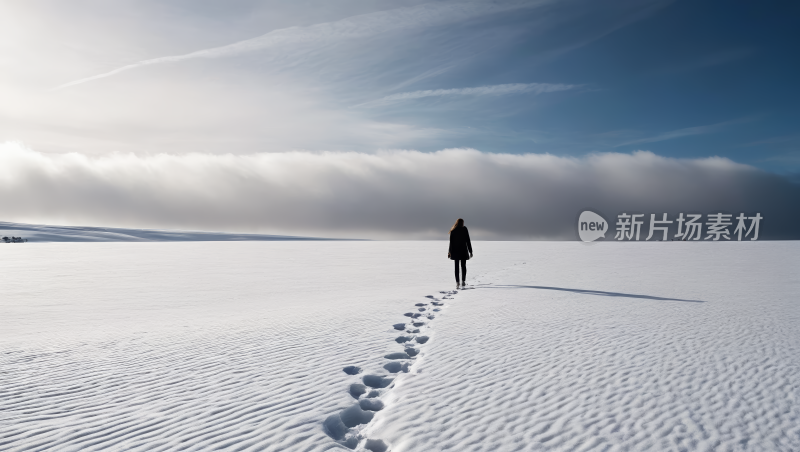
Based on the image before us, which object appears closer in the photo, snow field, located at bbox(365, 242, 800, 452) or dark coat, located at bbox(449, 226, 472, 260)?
snow field, located at bbox(365, 242, 800, 452)

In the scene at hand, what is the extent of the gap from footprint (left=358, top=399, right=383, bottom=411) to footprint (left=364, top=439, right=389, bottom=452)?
24.3 inches

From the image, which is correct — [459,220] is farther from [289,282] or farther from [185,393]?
[185,393]

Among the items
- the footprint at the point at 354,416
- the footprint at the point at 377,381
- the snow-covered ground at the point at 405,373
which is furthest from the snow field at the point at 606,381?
the footprint at the point at 377,381

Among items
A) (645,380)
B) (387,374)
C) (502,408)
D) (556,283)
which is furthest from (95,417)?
(556,283)

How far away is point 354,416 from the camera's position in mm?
3961

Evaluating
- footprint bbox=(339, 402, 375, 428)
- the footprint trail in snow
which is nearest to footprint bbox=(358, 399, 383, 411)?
the footprint trail in snow

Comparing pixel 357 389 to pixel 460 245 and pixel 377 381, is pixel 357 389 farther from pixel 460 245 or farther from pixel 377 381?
pixel 460 245

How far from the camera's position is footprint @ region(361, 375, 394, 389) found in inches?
187

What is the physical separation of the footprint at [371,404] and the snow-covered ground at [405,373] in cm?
2

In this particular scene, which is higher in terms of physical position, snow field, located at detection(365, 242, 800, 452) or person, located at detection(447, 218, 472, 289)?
person, located at detection(447, 218, 472, 289)

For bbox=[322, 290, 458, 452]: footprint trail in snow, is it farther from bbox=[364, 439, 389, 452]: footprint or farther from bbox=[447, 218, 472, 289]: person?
bbox=[447, 218, 472, 289]: person

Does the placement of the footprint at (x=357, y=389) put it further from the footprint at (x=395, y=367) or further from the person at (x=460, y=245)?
the person at (x=460, y=245)

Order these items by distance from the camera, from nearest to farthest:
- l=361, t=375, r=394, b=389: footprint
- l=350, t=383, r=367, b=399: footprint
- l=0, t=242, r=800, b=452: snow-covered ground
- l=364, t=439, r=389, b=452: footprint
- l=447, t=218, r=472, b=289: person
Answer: l=364, t=439, r=389, b=452: footprint
l=0, t=242, r=800, b=452: snow-covered ground
l=350, t=383, r=367, b=399: footprint
l=361, t=375, r=394, b=389: footprint
l=447, t=218, r=472, b=289: person

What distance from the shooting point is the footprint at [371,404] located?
13.6 feet
